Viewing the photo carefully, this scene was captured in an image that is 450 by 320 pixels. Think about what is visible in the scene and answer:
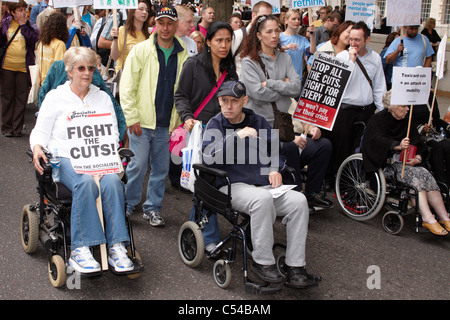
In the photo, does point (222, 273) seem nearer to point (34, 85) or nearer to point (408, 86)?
point (408, 86)

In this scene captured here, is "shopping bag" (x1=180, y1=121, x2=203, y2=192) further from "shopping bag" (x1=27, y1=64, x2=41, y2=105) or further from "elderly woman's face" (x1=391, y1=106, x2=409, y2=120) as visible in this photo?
"shopping bag" (x1=27, y1=64, x2=41, y2=105)

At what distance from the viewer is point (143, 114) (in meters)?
5.24

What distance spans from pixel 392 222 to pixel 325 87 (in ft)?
5.22

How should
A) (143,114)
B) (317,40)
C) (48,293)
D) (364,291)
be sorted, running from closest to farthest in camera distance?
(48,293)
(364,291)
(143,114)
(317,40)

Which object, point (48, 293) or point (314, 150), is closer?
point (48, 293)

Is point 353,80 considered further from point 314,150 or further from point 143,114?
point 143,114

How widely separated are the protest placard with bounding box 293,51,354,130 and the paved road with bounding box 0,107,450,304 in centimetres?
109

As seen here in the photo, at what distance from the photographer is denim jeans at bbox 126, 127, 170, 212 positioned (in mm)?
5344

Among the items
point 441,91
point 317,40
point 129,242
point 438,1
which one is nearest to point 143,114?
point 129,242

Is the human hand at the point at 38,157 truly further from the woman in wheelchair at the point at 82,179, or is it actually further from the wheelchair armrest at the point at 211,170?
the wheelchair armrest at the point at 211,170

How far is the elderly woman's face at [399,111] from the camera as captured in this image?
5810 mm

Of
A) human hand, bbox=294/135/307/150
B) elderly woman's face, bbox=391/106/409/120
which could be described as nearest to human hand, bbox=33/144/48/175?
human hand, bbox=294/135/307/150

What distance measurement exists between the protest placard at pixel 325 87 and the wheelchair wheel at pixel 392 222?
110 centimetres

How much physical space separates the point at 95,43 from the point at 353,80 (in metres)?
4.00
